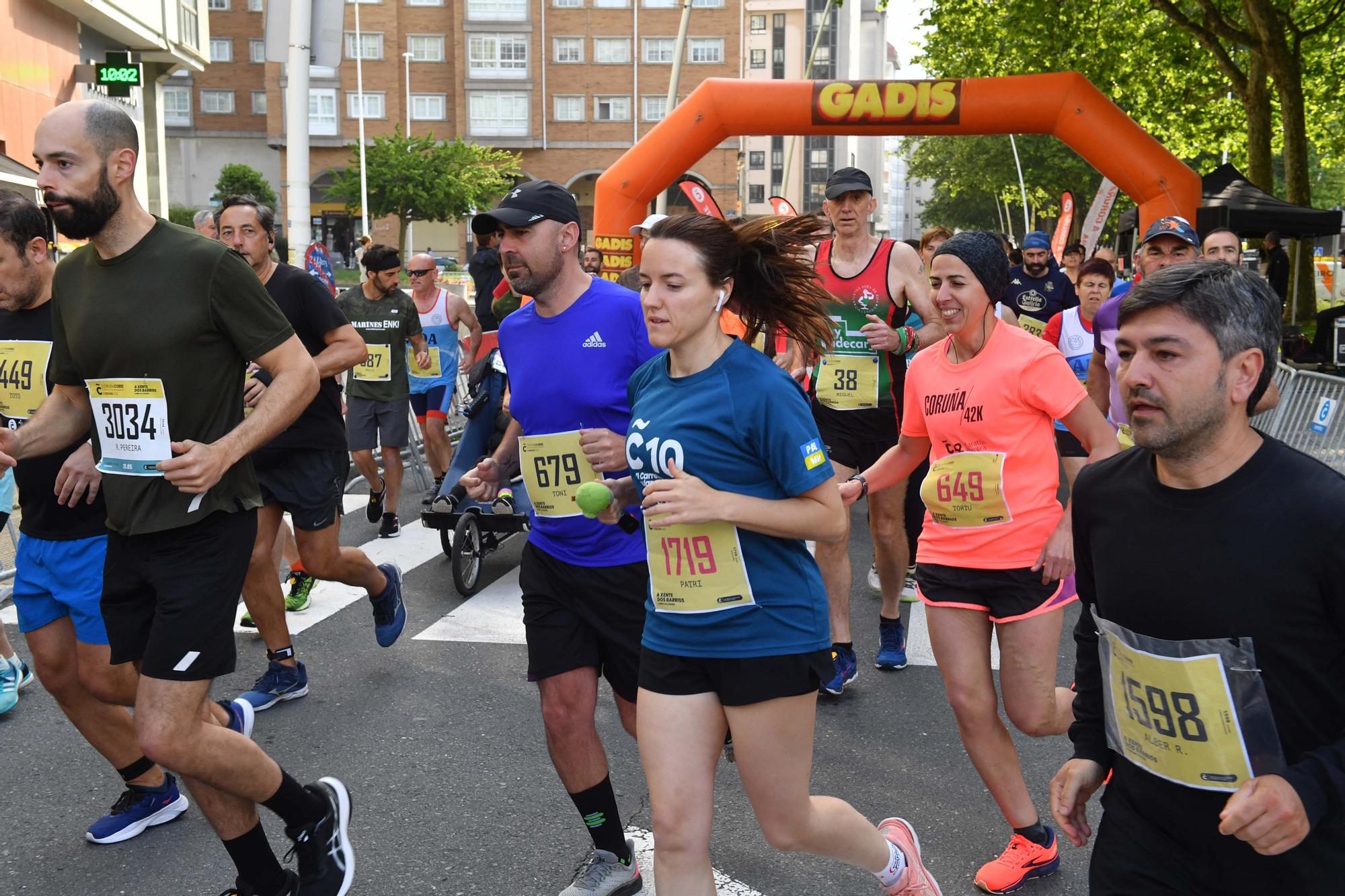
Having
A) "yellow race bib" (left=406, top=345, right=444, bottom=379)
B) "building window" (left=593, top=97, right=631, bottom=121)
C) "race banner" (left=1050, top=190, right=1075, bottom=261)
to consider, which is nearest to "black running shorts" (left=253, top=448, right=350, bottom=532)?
"yellow race bib" (left=406, top=345, right=444, bottom=379)

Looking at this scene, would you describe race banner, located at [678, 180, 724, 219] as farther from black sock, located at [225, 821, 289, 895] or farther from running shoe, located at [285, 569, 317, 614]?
black sock, located at [225, 821, 289, 895]

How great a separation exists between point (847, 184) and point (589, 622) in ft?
11.5

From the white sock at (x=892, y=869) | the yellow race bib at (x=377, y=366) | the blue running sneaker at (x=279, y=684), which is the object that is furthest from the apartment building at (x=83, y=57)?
the white sock at (x=892, y=869)

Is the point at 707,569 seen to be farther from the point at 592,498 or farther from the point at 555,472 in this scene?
the point at 555,472

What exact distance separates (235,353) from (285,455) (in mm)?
2419

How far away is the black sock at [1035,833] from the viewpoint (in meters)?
4.02

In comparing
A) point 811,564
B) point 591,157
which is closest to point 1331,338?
point 811,564

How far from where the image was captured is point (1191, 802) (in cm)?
237

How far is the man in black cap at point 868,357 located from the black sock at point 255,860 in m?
3.37

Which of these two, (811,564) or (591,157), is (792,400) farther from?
(591,157)

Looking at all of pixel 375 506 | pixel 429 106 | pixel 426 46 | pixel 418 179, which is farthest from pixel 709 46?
pixel 375 506

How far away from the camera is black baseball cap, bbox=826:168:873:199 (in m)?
6.49

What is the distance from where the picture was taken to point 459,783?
4.79 meters

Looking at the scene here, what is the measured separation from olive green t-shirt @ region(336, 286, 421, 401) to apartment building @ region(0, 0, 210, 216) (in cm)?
776
